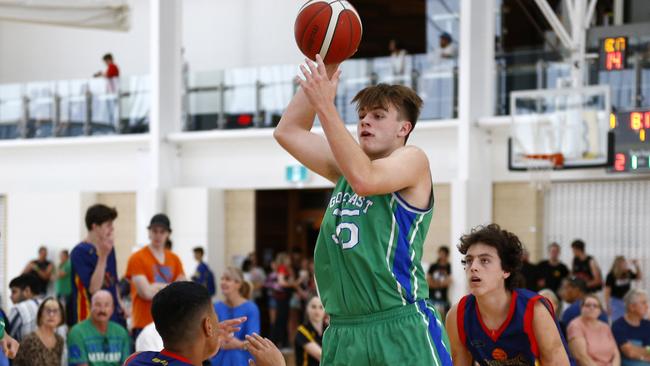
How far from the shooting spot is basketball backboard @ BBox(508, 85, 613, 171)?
579 inches

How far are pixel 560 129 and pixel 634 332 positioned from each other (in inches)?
205

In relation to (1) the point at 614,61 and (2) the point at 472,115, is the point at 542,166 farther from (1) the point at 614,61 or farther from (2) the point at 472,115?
(1) the point at 614,61

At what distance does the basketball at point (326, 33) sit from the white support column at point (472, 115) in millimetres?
13159

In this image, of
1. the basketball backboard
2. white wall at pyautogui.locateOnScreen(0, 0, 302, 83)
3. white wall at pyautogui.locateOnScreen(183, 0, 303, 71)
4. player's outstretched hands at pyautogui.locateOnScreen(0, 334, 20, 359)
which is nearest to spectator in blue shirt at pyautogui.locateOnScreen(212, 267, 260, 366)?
player's outstretched hands at pyautogui.locateOnScreen(0, 334, 20, 359)

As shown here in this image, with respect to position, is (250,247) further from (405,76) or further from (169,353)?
(169,353)

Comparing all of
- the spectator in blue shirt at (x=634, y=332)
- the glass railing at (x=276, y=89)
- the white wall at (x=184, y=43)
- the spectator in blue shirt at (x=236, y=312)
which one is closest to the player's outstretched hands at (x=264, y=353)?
the spectator in blue shirt at (x=236, y=312)

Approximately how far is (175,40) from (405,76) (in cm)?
489

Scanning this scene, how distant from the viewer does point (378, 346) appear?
402cm

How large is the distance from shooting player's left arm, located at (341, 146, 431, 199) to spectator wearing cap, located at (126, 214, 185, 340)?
16.9 ft

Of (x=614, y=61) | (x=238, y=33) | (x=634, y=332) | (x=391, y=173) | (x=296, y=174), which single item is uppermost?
(x=238, y=33)

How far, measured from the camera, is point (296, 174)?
1916 centimetres

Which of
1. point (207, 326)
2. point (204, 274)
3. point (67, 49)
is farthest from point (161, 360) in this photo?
point (67, 49)

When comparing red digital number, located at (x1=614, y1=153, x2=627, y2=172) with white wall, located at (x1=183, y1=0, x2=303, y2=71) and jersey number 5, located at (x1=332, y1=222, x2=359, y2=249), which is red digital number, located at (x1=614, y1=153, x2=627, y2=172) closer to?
white wall, located at (x1=183, y1=0, x2=303, y2=71)

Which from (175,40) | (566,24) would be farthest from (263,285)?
(566,24)
